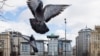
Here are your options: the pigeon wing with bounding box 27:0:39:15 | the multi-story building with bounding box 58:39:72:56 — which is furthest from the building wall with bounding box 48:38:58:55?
the pigeon wing with bounding box 27:0:39:15

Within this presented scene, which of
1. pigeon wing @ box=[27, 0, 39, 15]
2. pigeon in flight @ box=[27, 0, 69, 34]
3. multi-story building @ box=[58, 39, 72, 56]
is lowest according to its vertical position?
multi-story building @ box=[58, 39, 72, 56]

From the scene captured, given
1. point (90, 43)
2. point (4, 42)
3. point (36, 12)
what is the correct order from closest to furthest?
point (36, 12) → point (4, 42) → point (90, 43)

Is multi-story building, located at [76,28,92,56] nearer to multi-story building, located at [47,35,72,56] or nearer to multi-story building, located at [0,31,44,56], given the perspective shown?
multi-story building, located at [47,35,72,56]

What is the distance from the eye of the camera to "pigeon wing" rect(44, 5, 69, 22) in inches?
307

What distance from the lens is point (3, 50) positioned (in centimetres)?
6644

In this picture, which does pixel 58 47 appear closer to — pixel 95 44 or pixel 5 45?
pixel 95 44

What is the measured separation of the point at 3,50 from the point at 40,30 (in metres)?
59.2

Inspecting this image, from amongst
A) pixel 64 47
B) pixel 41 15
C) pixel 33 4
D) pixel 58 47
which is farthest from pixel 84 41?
pixel 33 4

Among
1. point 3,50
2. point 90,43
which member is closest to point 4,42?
point 3,50

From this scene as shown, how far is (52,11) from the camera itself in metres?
7.94

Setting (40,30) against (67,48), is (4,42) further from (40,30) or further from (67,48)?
(40,30)

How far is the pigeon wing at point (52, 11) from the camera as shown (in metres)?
7.79

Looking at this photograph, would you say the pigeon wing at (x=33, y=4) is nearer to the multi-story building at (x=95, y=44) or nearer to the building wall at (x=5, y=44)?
the building wall at (x=5, y=44)

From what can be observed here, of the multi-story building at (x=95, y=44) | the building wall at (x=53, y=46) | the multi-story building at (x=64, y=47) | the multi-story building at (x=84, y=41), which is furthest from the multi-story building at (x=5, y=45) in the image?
the multi-story building at (x=95, y=44)
